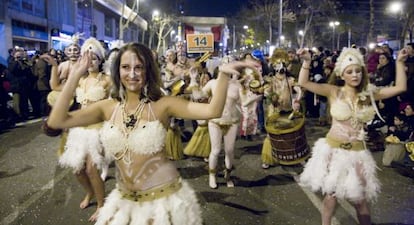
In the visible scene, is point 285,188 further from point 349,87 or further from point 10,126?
point 10,126

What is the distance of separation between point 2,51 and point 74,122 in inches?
706

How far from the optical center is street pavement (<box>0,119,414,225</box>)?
487 centimetres

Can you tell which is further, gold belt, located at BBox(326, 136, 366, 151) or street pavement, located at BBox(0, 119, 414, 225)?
street pavement, located at BBox(0, 119, 414, 225)

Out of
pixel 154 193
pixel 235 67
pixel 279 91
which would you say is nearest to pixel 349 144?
pixel 235 67

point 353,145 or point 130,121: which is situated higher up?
point 130,121

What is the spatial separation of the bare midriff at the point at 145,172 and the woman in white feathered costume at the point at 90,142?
2.02 metres

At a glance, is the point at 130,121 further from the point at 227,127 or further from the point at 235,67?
the point at 227,127

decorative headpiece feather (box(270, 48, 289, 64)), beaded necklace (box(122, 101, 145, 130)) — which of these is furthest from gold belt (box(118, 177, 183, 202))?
decorative headpiece feather (box(270, 48, 289, 64))

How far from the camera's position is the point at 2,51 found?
60.4ft

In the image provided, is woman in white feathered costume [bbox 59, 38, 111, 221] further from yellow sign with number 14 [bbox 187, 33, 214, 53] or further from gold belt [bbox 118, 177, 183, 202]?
yellow sign with number 14 [bbox 187, 33, 214, 53]

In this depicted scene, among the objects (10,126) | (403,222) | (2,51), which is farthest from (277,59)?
(2,51)

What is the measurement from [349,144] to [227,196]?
2116mm

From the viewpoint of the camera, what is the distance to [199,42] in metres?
9.25

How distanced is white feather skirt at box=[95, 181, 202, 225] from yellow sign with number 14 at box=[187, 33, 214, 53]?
6792mm
